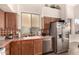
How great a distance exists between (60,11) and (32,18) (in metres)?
0.39

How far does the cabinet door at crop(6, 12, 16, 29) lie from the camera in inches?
64.2

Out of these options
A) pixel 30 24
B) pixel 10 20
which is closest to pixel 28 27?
pixel 30 24

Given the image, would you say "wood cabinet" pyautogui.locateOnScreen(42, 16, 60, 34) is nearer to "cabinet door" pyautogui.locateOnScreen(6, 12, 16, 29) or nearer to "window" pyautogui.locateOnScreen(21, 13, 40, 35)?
"window" pyautogui.locateOnScreen(21, 13, 40, 35)

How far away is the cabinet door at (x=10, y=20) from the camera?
5.35ft

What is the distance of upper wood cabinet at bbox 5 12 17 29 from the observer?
1.63 meters

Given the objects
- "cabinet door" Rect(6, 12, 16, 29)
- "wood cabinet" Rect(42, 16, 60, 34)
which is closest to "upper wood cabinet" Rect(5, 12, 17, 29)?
"cabinet door" Rect(6, 12, 16, 29)

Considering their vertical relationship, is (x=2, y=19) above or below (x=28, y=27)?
above

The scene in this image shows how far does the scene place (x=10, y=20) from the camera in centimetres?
173

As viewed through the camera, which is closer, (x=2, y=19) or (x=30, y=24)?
(x=30, y=24)

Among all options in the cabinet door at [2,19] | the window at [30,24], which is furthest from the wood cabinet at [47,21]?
the cabinet door at [2,19]

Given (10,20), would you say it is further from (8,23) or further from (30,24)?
(30,24)

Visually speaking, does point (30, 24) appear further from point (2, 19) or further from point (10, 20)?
point (2, 19)
